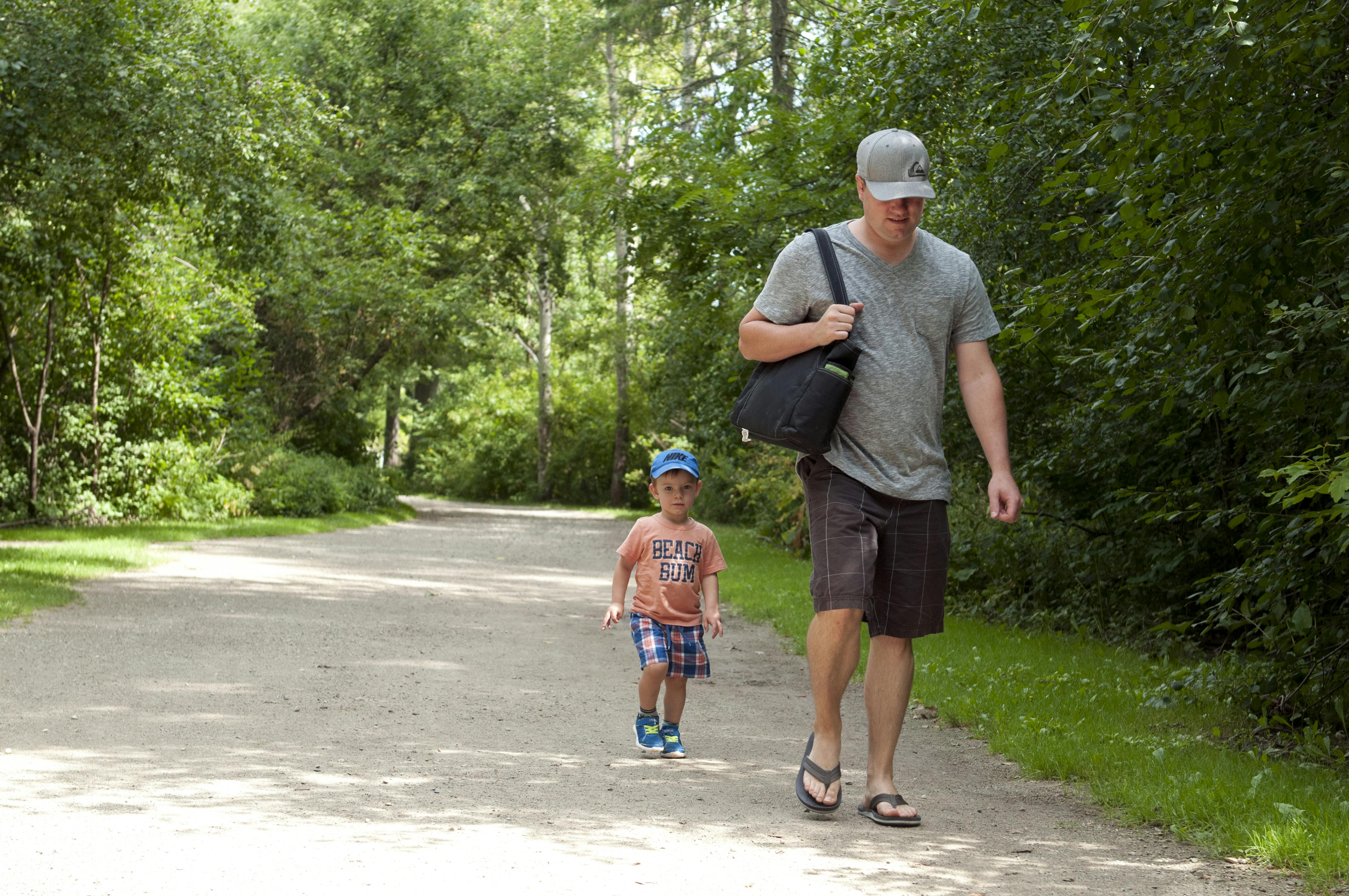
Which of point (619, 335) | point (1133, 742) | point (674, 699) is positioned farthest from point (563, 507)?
point (1133, 742)

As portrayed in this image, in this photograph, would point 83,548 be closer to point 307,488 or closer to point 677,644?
point 307,488

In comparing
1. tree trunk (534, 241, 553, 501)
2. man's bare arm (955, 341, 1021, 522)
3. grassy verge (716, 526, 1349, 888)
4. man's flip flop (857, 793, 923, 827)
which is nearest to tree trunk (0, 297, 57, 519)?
grassy verge (716, 526, 1349, 888)

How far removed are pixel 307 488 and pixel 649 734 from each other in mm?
20572

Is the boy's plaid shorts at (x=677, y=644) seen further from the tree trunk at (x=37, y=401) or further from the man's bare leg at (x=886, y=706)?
the tree trunk at (x=37, y=401)

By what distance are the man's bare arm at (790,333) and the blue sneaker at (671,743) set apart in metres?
1.89

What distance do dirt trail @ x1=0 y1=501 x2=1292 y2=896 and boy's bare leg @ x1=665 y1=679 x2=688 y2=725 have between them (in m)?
0.19

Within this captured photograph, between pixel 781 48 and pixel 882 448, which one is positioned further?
pixel 781 48

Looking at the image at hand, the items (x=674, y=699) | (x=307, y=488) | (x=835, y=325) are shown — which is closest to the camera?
(x=835, y=325)

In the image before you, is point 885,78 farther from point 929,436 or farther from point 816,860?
point 816,860

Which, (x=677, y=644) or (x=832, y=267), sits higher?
(x=832, y=267)

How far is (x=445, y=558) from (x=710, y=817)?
1405 centimetres

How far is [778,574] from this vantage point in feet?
50.8

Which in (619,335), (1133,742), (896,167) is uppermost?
(619,335)

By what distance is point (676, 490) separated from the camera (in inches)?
228
